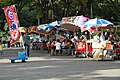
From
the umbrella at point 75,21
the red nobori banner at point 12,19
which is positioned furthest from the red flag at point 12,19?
the umbrella at point 75,21

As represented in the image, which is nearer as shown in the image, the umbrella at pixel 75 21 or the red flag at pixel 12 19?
the red flag at pixel 12 19

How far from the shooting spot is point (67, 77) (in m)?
13.3

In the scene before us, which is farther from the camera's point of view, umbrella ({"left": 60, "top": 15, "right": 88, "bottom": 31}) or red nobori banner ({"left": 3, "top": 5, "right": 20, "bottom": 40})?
umbrella ({"left": 60, "top": 15, "right": 88, "bottom": 31})

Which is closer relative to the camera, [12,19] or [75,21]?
[12,19]

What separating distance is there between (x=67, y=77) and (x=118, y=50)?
32.6 feet

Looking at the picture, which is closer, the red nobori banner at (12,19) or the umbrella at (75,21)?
the red nobori banner at (12,19)

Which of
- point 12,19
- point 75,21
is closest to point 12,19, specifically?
point 12,19

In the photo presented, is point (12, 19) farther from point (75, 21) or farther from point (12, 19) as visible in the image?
point (75, 21)

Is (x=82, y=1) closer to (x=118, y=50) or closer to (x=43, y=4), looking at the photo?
(x=43, y=4)

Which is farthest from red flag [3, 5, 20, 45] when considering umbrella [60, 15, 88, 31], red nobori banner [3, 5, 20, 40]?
umbrella [60, 15, 88, 31]

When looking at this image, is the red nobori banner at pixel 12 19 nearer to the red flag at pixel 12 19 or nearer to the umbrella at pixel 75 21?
the red flag at pixel 12 19

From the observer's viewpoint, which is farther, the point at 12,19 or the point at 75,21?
the point at 75,21

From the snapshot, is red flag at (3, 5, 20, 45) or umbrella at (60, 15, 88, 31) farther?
umbrella at (60, 15, 88, 31)

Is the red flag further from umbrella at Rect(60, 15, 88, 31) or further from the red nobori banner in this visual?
umbrella at Rect(60, 15, 88, 31)
